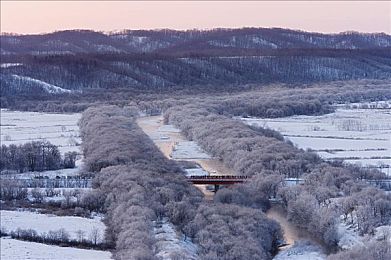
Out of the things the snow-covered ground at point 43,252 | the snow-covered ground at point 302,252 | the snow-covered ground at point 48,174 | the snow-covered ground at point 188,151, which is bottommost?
the snow-covered ground at point 48,174

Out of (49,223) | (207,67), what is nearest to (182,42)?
(207,67)

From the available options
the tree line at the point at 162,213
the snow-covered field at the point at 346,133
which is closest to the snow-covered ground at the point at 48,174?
the tree line at the point at 162,213

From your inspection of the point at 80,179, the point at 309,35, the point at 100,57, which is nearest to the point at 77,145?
the point at 80,179

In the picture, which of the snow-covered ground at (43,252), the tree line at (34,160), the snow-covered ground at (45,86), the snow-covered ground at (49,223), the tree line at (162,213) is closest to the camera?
the tree line at (162,213)

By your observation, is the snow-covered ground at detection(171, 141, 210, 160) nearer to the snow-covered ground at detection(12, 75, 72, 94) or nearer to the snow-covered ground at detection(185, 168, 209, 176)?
the snow-covered ground at detection(185, 168, 209, 176)

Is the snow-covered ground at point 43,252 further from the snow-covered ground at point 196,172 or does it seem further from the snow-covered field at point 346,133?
the snow-covered field at point 346,133

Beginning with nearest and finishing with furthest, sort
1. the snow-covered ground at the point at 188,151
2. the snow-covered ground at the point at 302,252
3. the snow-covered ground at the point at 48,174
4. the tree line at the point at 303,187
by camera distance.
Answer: the snow-covered ground at the point at 302,252, the tree line at the point at 303,187, the snow-covered ground at the point at 48,174, the snow-covered ground at the point at 188,151
